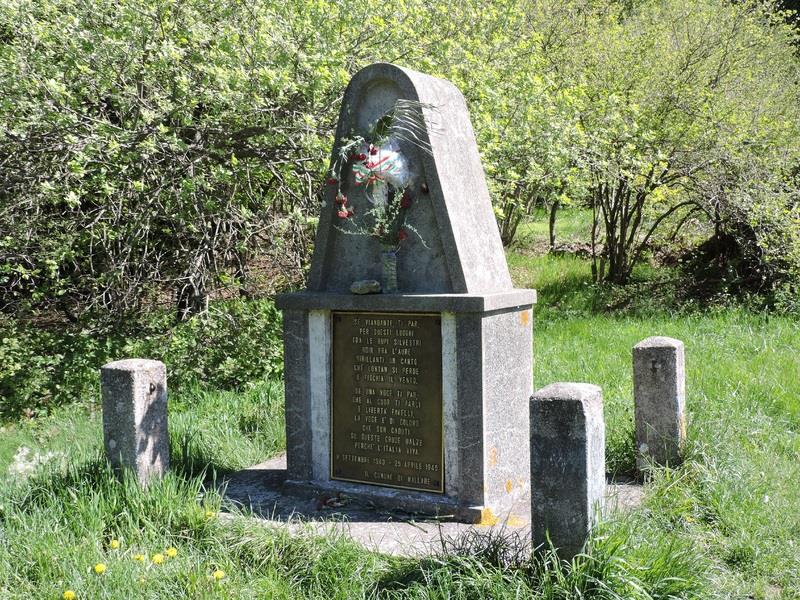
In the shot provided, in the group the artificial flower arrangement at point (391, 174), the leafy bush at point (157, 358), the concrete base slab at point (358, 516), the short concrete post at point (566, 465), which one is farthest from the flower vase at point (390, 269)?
the leafy bush at point (157, 358)

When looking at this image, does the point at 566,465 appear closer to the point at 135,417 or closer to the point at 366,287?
the point at 366,287

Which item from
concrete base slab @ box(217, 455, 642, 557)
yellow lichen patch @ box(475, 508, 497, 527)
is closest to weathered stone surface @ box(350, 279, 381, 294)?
concrete base slab @ box(217, 455, 642, 557)

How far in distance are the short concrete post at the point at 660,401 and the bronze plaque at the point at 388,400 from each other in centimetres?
140

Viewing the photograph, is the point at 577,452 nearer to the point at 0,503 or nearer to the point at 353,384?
the point at 353,384

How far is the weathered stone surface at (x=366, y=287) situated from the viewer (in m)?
→ 4.94

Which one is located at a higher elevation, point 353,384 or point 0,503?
point 353,384

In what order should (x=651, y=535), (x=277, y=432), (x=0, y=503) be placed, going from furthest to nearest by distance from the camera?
(x=277, y=432) → (x=0, y=503) → (x=651, y=535)

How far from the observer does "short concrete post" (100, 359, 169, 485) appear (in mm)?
4855

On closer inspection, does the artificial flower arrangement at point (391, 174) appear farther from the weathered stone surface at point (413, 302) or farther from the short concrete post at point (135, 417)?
the short concrete post at point (135, 417)

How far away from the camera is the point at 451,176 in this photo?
491cm

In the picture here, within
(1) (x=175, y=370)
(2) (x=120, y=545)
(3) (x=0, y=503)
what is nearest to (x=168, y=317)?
(1) (x=175, y=370)

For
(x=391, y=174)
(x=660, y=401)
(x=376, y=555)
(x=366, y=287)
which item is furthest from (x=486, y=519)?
(x=391, y=174)

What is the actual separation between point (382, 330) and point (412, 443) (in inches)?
27.7

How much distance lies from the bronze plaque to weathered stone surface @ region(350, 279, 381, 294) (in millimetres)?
150
